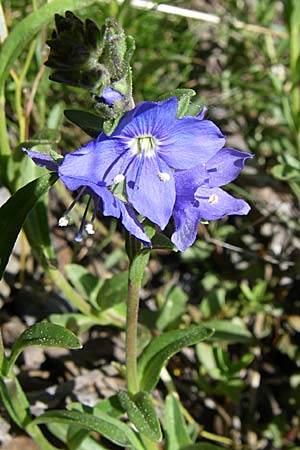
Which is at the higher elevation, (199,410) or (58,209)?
(58,209)

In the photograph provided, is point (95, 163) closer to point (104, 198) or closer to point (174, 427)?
point (104, 198)

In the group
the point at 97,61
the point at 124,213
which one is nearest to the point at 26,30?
the point at 97,61

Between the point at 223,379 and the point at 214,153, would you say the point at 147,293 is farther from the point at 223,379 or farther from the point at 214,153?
the point at 214,153

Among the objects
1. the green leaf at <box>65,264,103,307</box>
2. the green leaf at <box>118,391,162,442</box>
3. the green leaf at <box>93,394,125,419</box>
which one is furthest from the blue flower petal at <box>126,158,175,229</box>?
the green leaf at <box>65,264,103,307</box>

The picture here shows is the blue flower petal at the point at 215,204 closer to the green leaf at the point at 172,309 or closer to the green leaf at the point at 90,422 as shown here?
the green leaf at the point at 90,422

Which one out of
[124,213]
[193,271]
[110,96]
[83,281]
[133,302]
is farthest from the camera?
[193,271]

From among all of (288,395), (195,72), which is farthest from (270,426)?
(195,72)

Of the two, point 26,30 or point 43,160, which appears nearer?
point 43,160
